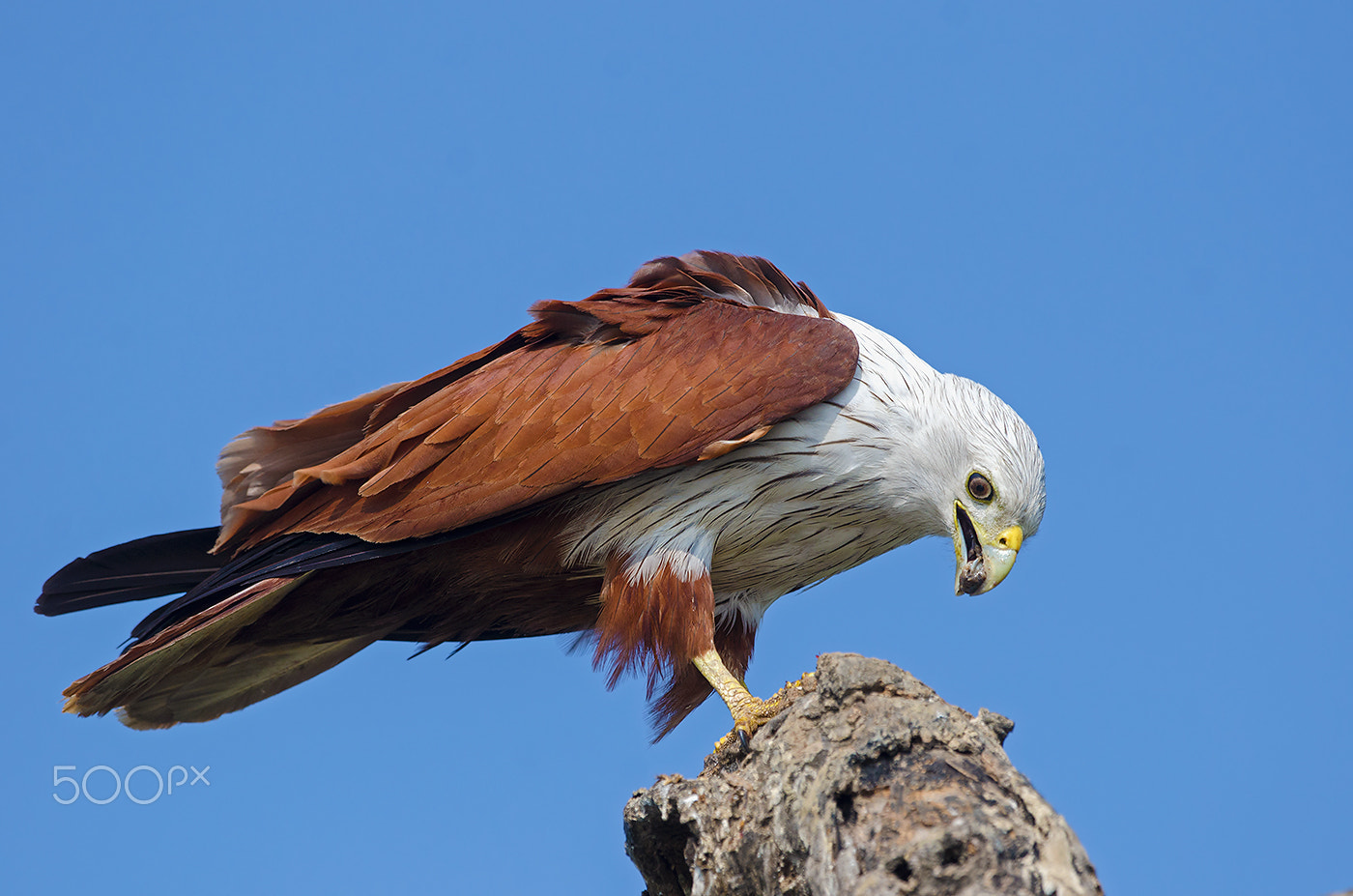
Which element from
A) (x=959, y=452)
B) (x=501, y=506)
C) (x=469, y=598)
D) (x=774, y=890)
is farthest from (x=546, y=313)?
(x=774, y=890)

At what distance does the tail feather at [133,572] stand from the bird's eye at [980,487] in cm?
343

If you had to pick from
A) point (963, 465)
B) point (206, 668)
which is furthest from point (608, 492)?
point (206, 668)

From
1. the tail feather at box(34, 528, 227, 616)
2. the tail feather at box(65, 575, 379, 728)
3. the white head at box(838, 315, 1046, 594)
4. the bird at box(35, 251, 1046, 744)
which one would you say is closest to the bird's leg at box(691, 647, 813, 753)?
the bird at box(35, 251, 1046, 744)

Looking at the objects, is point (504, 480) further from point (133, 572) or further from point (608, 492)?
point (133, 572)

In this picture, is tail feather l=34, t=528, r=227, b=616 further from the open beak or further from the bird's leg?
the open beak

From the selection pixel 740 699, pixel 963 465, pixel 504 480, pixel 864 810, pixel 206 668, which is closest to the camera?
pixel 864 810

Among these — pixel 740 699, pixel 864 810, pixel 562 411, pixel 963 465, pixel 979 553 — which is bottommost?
pixel 864 810

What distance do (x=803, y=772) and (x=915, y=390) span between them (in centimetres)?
216

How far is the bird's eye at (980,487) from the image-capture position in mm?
5570

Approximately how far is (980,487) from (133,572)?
3881mm

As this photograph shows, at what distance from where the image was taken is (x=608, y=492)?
5.62m

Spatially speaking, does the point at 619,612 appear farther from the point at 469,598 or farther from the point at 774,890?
the point at 774,890

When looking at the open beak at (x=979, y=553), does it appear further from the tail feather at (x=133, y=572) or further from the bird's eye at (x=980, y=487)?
the tail feather at (x=133, y=572)

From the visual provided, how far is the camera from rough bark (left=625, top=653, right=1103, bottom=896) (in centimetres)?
356
